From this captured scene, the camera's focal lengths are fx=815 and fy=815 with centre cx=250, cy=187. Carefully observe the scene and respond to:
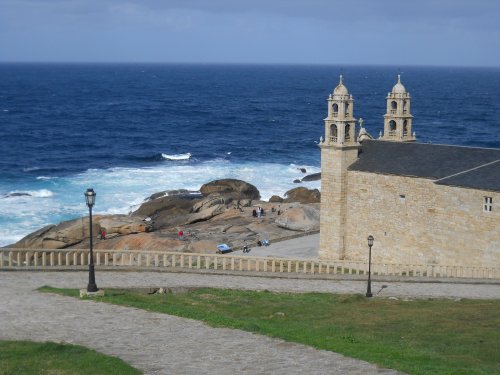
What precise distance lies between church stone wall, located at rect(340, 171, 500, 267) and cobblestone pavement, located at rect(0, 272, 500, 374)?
6.72 meters

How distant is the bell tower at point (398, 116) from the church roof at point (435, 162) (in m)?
5.22

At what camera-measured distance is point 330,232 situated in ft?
155

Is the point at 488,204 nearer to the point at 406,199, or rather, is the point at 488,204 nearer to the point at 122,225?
the point at 406,199

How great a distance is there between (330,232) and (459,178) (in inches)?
336

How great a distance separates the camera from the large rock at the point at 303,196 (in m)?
67.4

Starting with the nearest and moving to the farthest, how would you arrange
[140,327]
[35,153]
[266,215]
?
1. [140,327]
2. [266,215]
3. [35,153]

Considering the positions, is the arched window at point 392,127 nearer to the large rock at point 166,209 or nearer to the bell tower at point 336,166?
the bell tower at point 336,166

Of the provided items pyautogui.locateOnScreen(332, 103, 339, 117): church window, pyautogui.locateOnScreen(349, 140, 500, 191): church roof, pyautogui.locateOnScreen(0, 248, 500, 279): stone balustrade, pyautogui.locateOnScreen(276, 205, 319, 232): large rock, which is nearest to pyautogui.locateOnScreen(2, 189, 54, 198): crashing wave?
pyautogui.locateOnScreen(276, 205, 319, 232): large rock

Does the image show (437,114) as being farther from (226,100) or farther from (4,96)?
(4,96)

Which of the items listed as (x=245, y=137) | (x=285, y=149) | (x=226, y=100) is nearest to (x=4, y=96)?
(x=226, y=100)

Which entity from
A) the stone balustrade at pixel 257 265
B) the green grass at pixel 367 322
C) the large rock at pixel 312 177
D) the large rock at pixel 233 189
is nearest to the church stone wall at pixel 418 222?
the stone balustrade at pixel 257 265

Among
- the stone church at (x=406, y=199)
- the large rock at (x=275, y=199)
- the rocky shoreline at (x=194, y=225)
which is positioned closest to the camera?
the stone church at (x=406, y=199)

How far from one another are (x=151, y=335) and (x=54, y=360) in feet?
12.8

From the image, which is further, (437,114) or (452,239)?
(437,114)
